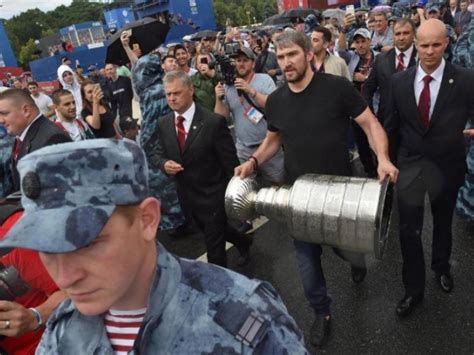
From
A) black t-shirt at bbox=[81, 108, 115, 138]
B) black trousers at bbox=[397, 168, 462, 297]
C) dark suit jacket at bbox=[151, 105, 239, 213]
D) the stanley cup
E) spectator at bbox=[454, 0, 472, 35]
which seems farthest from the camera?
spectator at bbox=[454, 0, 472, 35]

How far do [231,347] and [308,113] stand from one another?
1.81 m

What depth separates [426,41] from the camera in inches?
107

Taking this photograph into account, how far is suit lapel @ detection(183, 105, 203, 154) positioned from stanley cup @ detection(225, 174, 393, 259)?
97 cm

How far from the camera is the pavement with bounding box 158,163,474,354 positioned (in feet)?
8.96

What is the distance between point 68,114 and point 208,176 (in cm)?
222

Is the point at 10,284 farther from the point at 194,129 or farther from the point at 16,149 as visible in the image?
the point at 16,149

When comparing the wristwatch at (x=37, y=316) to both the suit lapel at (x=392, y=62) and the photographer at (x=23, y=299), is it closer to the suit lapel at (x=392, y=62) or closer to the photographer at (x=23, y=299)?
the photographer at (x=23, y=299)

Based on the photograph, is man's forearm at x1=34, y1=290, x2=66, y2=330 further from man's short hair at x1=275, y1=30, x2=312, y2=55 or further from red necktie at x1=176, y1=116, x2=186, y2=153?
man's short hair at x1=275, y1=30, x2=312, y2=55

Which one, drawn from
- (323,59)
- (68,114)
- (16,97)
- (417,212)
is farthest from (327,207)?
(68,114)

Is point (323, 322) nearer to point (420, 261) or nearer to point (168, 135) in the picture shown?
point (420, 261)

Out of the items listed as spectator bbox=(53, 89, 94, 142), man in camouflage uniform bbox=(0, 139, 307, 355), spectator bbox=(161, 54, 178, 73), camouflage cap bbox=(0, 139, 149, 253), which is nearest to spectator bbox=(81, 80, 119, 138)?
spectator bbox=(53, 89, 94, 142)

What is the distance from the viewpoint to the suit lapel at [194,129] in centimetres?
316

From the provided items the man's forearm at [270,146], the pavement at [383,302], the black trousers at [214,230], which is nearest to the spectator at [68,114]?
the black trousers at [214,230]

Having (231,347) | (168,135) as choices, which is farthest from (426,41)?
(231,347)
